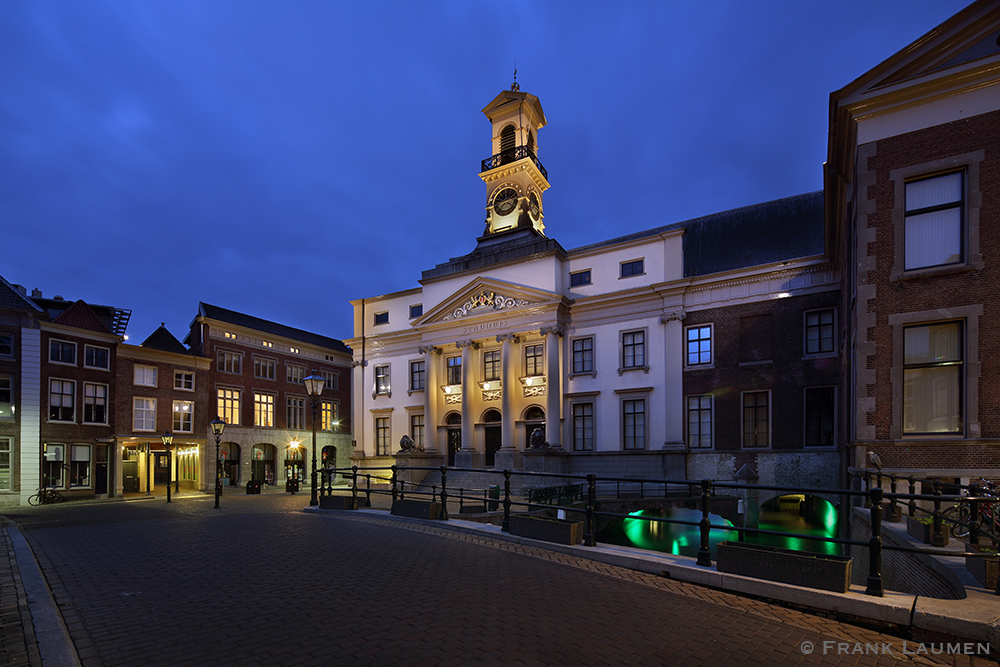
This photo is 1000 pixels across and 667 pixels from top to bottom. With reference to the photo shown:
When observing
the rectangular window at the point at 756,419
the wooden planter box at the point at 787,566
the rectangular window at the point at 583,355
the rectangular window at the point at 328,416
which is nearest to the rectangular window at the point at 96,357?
the rectangular window at the point at 328,416

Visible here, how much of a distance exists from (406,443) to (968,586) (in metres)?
29.8

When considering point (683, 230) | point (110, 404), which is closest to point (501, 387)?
point (683, 230)

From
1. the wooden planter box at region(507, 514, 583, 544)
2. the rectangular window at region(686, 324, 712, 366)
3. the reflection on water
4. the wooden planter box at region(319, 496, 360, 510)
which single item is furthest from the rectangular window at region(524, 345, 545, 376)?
the wooden planter box at region(507, 514, 583, 544)

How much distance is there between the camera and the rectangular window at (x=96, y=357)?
28.9 m

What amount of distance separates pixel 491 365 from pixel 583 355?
236 inches

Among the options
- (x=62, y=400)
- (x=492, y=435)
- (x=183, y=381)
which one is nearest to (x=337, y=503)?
(x=492, y=435)

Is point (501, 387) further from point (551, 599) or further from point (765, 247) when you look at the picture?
point (551, 599)

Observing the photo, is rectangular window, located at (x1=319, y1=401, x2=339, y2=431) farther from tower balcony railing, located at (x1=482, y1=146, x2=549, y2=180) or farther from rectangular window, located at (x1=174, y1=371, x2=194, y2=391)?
tower balcony railing, located at (x1=482, y1=146, x2=549, y2=180)

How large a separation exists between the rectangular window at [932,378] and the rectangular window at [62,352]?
35022 millimetres

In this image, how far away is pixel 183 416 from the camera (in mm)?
34719

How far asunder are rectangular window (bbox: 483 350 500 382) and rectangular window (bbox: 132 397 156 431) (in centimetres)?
2031

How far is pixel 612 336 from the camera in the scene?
2980 centimetres

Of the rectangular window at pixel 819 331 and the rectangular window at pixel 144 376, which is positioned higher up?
the rectangular window at pixel 819 331

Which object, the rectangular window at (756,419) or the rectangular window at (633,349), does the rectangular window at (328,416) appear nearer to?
the rectangular window at (633,349)
